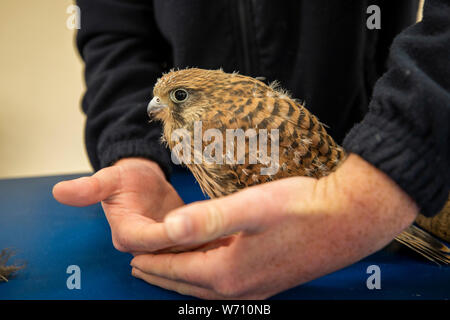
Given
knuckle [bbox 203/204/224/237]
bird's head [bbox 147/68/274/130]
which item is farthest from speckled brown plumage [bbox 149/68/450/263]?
knuckle [bbox 203/204/224/237]

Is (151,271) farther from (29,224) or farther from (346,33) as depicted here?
(346,33)

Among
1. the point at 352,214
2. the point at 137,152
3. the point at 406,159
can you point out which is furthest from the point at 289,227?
the point at 137,152

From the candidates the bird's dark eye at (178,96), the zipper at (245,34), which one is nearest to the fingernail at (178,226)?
the bird's dark eye at (178,96)

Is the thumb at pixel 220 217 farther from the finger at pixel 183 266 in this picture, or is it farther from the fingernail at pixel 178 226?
the finger at pixel 183 266

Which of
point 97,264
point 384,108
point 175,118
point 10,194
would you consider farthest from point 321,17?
point 10,194

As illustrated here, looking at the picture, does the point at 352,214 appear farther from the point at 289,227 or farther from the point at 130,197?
the point at 130,197

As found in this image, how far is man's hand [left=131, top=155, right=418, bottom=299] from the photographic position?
548mm

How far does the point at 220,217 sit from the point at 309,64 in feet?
1.30

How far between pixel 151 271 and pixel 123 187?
0.66 ft

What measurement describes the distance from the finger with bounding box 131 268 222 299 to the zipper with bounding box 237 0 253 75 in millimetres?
427

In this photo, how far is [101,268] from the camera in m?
0.80

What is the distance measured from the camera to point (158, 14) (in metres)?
0.82
